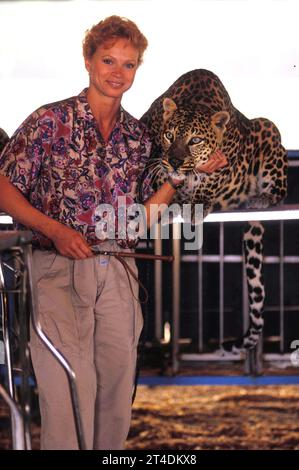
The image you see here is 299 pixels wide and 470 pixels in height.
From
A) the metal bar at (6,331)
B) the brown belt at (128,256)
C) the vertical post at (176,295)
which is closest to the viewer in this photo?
the metal bar at (6,331)

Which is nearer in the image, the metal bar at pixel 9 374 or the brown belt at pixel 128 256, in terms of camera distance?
the metal bar at pixel 9 374

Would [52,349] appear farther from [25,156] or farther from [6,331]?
[25,156]

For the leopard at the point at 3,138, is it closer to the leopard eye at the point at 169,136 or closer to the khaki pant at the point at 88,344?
the leopard eye at the point at 169,136

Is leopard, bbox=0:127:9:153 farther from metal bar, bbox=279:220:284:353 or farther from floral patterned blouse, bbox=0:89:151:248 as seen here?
metal bar, bbox=279:220:284:353

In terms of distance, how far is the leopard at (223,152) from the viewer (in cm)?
434

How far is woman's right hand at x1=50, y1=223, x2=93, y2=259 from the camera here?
9.99 ft

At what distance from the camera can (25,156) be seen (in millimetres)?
3176

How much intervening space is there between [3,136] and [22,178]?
1276mm

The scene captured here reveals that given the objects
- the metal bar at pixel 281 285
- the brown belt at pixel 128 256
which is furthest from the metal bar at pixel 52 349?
the metal bar at pixel 281 285

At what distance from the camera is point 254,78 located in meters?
4.56

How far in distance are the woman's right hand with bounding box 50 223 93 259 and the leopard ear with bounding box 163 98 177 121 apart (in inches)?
57.0

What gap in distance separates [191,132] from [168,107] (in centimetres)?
15

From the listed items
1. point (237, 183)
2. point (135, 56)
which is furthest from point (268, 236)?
point (135, 56)
